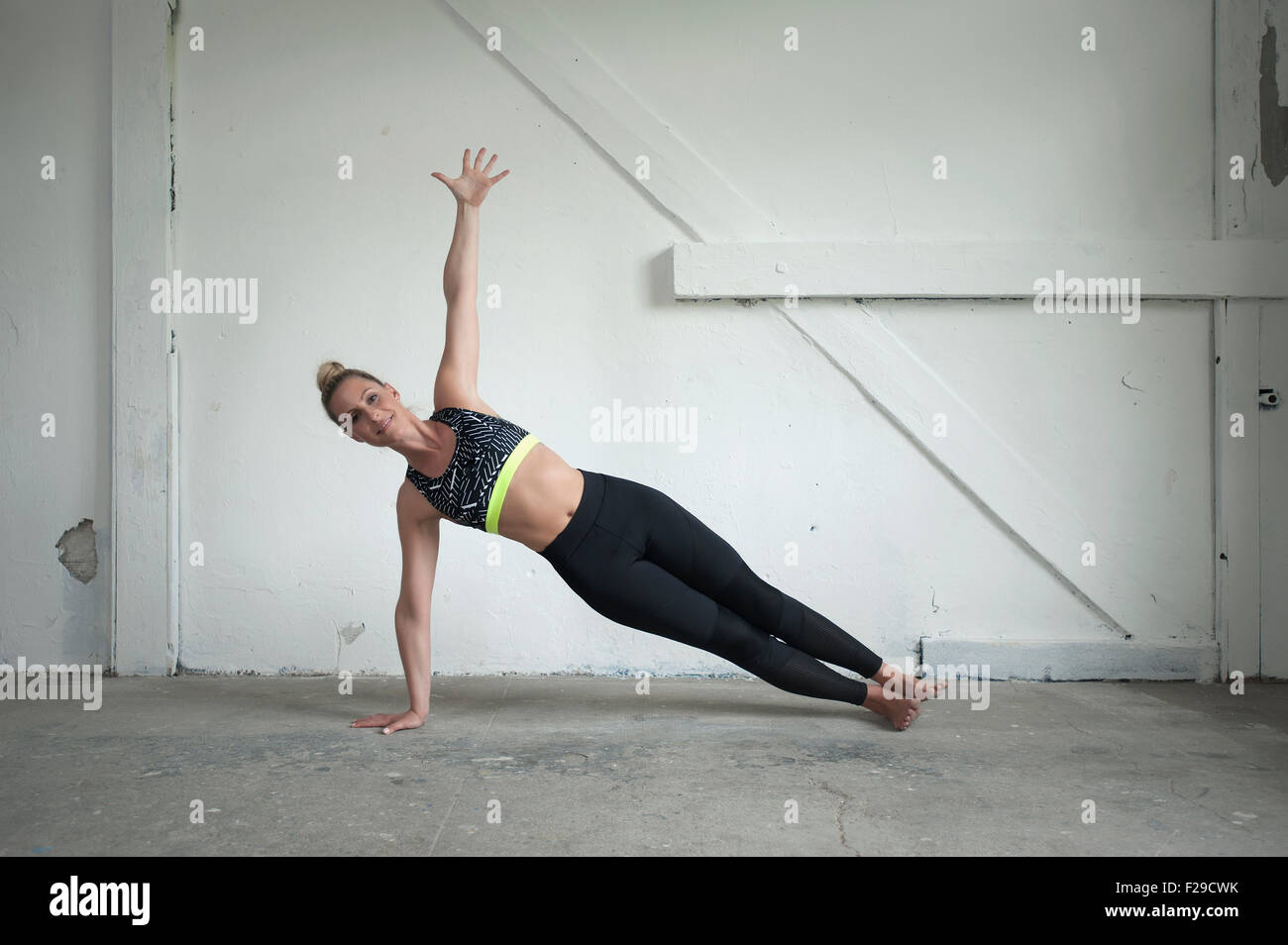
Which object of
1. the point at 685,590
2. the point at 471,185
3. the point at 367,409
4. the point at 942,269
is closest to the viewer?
the point at 367,409

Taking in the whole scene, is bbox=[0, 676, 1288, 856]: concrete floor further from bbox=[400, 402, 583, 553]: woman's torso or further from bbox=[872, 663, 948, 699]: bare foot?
bbox=[400, 402, 583, 553]: woman's torso

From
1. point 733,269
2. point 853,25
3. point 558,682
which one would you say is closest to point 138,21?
point 733,269

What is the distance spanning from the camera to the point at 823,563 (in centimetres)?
385

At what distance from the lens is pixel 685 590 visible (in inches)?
113

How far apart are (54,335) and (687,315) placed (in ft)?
8.73

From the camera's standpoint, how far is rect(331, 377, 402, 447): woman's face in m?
2.79

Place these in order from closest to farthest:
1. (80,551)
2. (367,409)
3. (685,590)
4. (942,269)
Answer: (367,409) → (685,590) → (942,269) → (80,551)

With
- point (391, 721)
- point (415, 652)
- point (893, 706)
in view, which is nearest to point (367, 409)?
point (415, 652)

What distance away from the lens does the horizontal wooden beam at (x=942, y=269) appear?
3738 millimetres

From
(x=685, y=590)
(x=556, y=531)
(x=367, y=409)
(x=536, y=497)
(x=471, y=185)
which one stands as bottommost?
(x=685, y=590)

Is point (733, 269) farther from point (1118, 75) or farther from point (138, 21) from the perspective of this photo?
point (138, 21)

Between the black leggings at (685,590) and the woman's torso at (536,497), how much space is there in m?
0.04

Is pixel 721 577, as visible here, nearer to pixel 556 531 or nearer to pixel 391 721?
pixel 556 531
